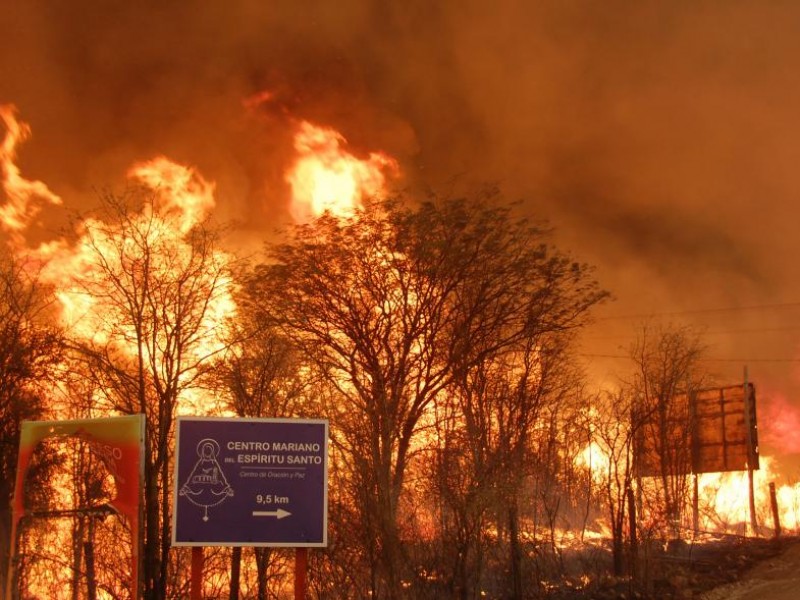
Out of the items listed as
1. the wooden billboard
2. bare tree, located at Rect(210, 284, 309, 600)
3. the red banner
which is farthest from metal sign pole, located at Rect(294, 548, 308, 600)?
the wooden billboard

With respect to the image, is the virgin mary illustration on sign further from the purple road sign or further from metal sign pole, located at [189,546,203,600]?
metal sign pole, located at [189,546,203,600]

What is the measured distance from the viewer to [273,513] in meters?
11.0

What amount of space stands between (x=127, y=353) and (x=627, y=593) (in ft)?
43.1

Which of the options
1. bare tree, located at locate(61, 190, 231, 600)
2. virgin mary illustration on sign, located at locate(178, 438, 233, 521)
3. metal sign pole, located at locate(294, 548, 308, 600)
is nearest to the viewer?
virgin mary illustration on sign, located at locate(178, 438, 233, 521)

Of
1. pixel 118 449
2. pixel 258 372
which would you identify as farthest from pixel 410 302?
pixel 118 449

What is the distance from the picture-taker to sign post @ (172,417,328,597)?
10.9 m

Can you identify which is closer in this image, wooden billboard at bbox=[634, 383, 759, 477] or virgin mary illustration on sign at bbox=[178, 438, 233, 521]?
virgin mary illustration on sign at bbox=[178, 438, 233, 521]

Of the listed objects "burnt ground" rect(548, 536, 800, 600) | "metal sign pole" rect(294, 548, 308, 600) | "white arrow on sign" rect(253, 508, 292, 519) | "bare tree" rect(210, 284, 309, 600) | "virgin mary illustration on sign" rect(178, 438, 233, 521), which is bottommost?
"burnt ground" rect(548, 536, 800, 600)

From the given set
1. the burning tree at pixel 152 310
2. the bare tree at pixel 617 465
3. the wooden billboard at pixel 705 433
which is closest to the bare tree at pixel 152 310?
the burning tree at pixel 152 310

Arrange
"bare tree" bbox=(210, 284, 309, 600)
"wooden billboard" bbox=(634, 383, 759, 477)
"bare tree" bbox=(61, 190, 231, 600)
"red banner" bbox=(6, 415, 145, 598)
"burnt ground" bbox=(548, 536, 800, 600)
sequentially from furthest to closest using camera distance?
"wooden billboard" bbox=(634, 383, 759, 477) → "burnt ground" bbox=(548, 536, 800, 600) → "bare tree" bbox=(210, 284, 309, 600) → "bare tree" bbox=(61, 190, 231, 600) → "red banner" bbox=(6, 415, 145, 598)

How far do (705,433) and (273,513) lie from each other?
1020 inches

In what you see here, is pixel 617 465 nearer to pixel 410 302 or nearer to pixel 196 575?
pixel 410 302

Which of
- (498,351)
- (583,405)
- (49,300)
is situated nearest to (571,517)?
(583,405)

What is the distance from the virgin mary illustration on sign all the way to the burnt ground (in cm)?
1326
